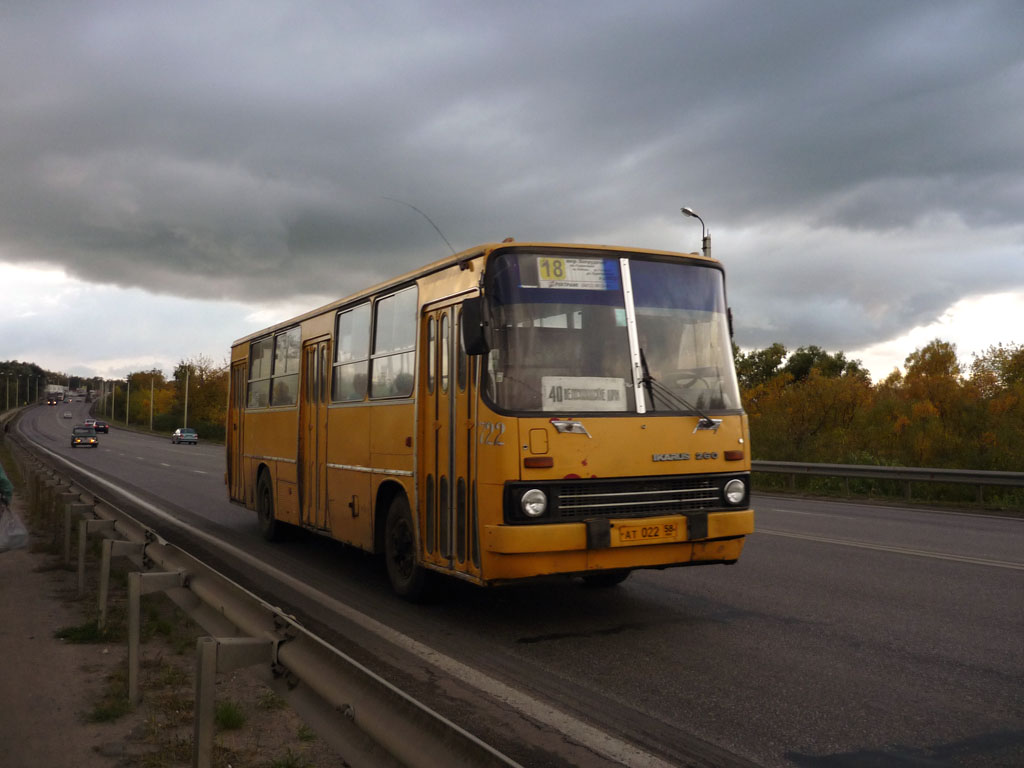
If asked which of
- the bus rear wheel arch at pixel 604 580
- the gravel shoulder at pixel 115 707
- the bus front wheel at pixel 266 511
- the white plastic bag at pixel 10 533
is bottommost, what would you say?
the gravel shoulder at pixel 115 707

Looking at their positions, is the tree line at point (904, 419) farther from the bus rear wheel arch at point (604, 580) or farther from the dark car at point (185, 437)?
the dark car at point (185, 437)

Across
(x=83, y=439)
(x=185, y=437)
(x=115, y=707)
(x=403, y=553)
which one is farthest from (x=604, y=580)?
(x=185, y=437)

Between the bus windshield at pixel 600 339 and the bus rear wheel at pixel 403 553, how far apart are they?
1.89 m

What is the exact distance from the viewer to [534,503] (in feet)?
22.4

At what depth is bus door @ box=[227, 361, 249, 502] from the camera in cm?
1488

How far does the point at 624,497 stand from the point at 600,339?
121 cm

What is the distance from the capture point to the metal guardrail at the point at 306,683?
8.68ft

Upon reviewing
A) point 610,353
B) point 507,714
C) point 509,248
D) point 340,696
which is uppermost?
point 509,248

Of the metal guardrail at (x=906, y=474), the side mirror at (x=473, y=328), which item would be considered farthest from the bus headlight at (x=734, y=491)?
the metal guardrail at (x=906, y=474)

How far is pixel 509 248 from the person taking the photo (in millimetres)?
7316

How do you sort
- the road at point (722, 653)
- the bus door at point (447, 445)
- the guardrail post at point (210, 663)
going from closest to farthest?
the guardrail post at point (210, 663), the road at point (722, 653), the bus door at point (447, 445)

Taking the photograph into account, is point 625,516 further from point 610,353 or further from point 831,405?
point 831,405

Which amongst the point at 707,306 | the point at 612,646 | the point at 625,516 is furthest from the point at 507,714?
the point at 707,306

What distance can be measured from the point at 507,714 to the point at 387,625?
2.52 m
